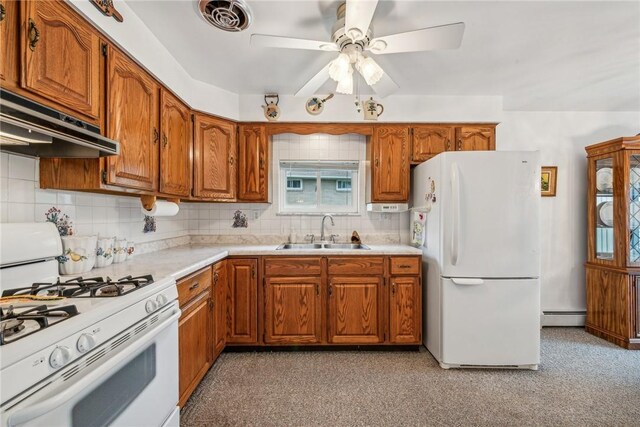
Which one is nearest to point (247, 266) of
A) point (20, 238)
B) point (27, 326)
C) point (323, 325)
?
point (323, 325)

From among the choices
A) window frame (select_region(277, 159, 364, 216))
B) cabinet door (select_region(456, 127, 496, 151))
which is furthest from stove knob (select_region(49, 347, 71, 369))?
cabinet door (select_region(456, 127, 496, 151))

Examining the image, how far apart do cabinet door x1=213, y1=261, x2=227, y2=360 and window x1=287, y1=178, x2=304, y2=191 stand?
3.76 ft

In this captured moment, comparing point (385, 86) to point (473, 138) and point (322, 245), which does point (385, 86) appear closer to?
point (473, 138)

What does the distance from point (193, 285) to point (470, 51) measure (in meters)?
2.51

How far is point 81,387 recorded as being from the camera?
2.75 feet

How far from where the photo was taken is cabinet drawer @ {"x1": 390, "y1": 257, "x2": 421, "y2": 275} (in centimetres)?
261

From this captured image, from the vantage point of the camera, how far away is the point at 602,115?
335 cm

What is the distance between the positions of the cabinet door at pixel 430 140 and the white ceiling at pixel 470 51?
345 millimetres

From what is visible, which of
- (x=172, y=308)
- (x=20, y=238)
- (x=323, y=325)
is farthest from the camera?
(x=323, y=325)

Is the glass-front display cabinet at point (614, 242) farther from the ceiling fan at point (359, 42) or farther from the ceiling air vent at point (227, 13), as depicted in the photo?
the ceiling air vent at point (227, 13)

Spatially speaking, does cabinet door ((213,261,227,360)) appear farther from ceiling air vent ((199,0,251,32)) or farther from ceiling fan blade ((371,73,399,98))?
ceiling fan blade ((371,73,399,98))

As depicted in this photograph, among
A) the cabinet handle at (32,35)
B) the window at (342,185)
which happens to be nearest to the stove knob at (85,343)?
the cabinet handle at (32,35)

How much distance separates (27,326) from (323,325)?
2.04 m

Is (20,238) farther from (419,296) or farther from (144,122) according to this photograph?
(419,296)
